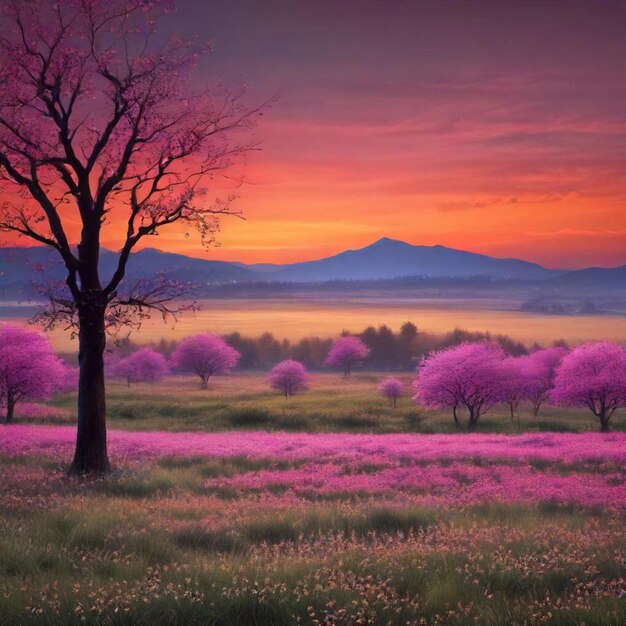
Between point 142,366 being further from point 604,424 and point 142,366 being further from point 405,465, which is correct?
point 405,465

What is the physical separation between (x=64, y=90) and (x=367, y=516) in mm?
14176

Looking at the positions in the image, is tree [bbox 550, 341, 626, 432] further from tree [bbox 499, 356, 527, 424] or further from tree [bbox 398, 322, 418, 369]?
tree [bbox 398, 322, 418, 369]

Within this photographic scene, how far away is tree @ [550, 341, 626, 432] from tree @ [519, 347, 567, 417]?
254 cm

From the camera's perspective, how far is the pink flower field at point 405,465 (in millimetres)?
15820

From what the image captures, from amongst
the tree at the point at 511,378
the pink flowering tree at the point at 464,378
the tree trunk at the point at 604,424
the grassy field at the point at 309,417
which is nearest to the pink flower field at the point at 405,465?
the pink flowering tree at the point at 464,378

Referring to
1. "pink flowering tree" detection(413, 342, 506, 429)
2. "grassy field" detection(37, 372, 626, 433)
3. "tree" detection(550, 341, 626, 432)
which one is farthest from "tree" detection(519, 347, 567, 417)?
"pink flowering tree" detection(413, 342, 506, 429)

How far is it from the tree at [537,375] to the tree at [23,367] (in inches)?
1334

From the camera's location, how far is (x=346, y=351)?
98625 mm

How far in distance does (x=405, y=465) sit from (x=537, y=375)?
36.4 metres

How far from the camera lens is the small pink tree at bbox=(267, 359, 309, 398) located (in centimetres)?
7681

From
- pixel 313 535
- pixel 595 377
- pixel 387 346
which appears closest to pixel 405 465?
pixel 313 535

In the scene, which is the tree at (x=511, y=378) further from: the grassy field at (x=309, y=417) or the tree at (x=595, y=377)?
the tree at (x=595, y=377)

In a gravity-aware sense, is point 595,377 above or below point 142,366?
above

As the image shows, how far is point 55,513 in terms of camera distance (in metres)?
11.2
